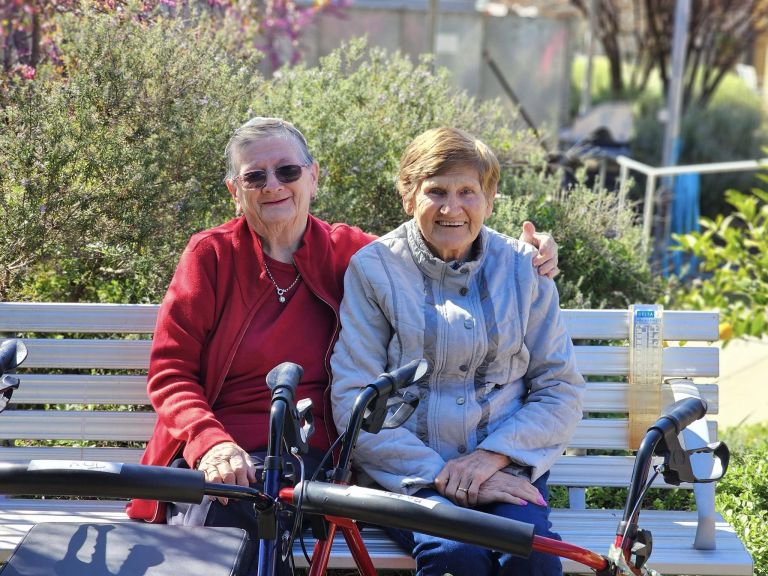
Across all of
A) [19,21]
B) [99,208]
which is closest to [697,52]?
[19,21]

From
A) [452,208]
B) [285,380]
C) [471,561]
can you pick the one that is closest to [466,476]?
[471,561]

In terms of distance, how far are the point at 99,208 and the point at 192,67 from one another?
85 cm

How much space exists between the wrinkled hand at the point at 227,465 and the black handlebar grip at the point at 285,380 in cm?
70

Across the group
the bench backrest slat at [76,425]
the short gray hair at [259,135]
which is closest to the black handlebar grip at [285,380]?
the short gray hair at [259,135]

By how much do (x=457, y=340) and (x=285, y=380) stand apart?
3.56 ft

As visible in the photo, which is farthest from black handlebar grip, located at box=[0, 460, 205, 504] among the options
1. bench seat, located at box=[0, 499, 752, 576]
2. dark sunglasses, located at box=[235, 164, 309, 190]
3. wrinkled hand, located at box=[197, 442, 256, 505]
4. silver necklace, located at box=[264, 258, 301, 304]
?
dark sunglasses, located at box=[235, 164, 309, 190]

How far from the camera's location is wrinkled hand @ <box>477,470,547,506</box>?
314cm

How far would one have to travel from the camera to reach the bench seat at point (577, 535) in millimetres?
3201

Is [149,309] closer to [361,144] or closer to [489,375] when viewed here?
[489,375]

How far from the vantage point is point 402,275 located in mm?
3383

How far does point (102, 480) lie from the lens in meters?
2.07

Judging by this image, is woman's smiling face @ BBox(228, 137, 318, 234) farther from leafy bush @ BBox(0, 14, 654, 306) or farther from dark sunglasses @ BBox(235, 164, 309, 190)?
leafy bush @ BBox(0, 14, 654, 306)

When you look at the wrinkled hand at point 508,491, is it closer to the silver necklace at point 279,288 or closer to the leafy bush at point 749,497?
the silver necklace at point 279,288

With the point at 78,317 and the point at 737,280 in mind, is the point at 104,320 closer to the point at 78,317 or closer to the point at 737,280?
the point at 78,317
